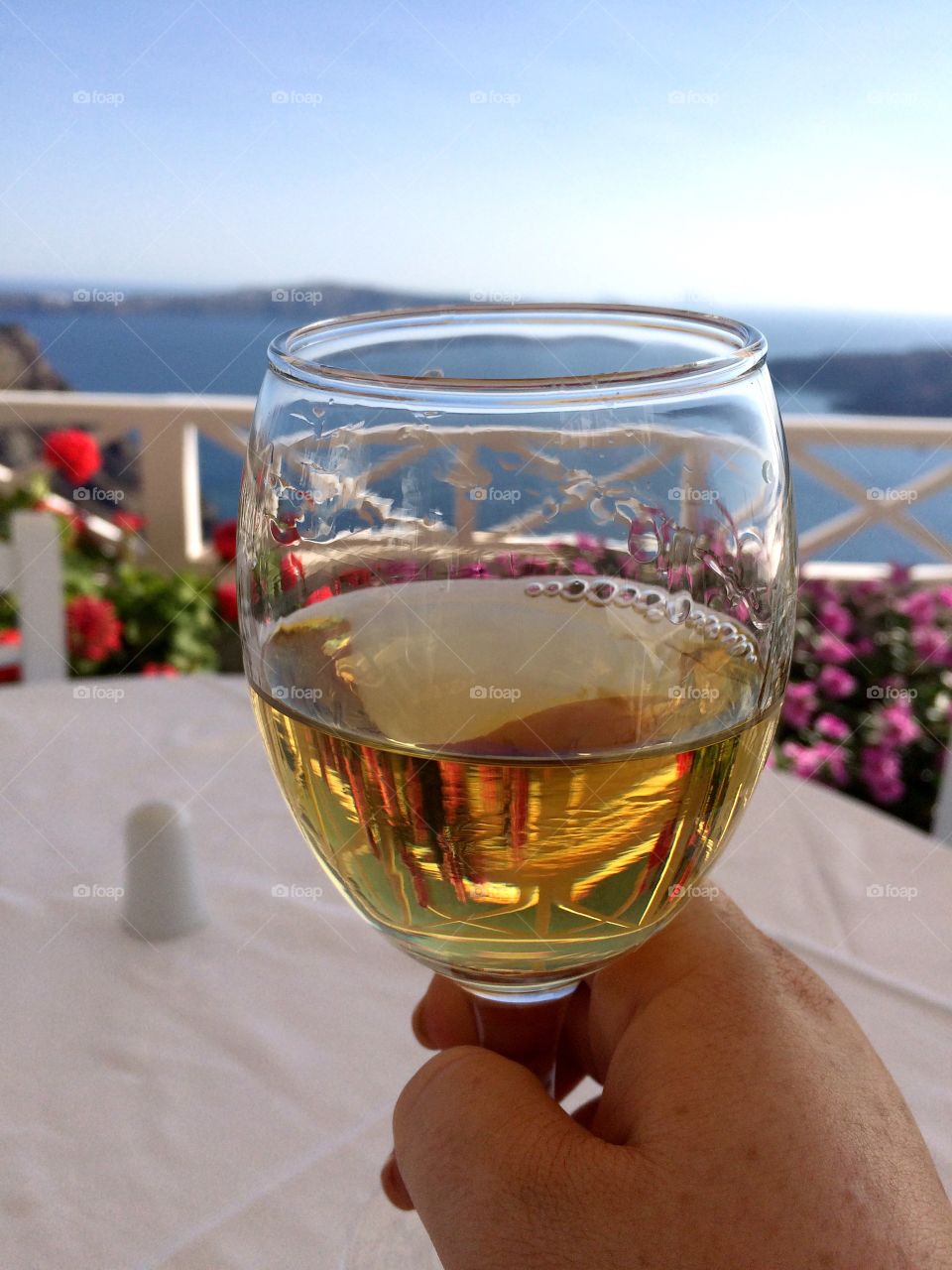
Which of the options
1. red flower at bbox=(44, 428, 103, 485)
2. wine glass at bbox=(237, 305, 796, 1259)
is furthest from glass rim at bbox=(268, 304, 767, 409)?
red flower at bbox=(44, 428, 103, 485)

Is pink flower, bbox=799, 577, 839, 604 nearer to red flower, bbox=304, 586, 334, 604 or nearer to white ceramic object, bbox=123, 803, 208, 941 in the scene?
white ceramic object, bbox=123, 803, 208, 941

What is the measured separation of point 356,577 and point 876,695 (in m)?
3.04

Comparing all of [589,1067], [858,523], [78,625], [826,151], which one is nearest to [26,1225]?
[589,1067]

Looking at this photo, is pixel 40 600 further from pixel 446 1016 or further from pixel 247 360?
pixel 247 360

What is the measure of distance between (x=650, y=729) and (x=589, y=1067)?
1.09 feet

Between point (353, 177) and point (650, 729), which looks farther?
point (353, 177)

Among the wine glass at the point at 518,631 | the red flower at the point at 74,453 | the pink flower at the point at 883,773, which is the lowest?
the pink flower at the point at 883,773

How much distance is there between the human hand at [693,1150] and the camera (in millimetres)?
465

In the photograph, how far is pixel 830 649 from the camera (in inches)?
132

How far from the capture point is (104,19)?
4891 mm

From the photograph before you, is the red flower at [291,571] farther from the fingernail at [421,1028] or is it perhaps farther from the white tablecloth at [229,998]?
the white tablecloth at [229,998]

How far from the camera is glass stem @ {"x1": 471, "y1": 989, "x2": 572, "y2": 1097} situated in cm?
57

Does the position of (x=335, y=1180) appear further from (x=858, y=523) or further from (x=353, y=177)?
(x=353, y=177)

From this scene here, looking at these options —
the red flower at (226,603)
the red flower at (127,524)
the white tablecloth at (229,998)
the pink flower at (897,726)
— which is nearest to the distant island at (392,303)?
the red flower at (127,524)
